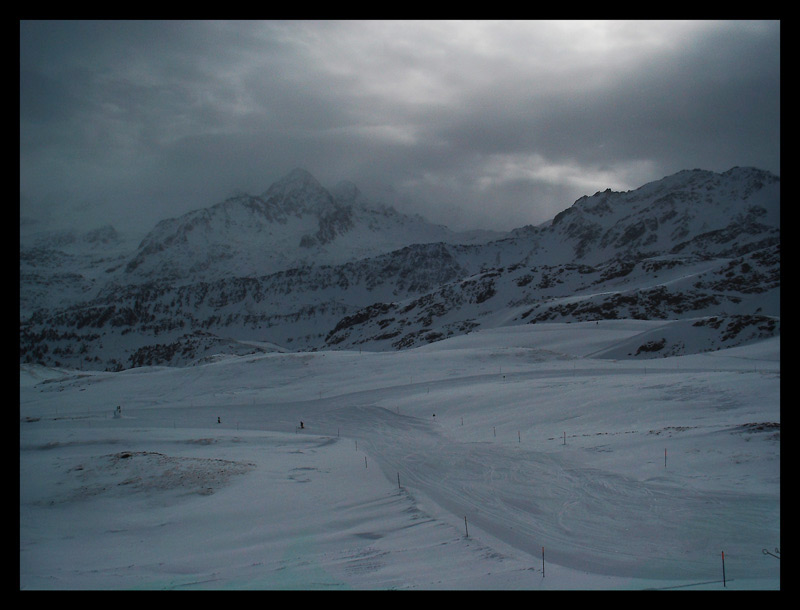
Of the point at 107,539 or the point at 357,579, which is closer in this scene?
the point at 357,579

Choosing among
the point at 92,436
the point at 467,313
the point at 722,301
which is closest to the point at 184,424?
the point at 92,436

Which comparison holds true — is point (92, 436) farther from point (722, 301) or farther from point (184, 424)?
point (722, 301)

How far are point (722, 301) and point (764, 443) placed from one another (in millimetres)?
112969

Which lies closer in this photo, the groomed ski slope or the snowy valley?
the groomed ski slope

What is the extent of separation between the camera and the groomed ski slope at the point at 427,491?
14094 mm

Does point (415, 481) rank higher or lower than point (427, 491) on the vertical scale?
lower

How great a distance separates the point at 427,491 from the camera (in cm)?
2184

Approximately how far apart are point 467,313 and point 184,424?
147 meters

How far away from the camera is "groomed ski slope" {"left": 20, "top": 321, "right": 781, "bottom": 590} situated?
1409cm

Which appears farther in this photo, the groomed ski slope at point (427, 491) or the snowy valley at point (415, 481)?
the snowy valley at point (415, 481)

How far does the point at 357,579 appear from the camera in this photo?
13117 millimetres
